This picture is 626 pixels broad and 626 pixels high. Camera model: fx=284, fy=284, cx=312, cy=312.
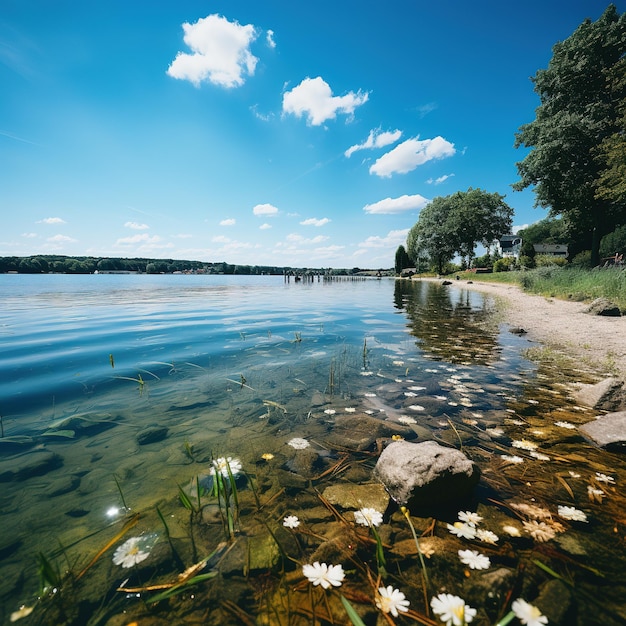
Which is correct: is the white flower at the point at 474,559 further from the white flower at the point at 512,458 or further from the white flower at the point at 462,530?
the white flower at the point at 512,458

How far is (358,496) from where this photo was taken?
3.04 metres

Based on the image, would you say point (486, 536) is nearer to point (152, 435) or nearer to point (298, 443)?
point (298, 443)

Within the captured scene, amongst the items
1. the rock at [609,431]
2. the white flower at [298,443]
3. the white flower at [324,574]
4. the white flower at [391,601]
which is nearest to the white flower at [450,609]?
the white flower at [391,601]

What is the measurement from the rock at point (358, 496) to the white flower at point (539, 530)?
123 centimetres

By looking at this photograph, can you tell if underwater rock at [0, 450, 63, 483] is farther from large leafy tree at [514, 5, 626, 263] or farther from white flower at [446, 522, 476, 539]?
large leafy tree at [514, 5, 626, 263]

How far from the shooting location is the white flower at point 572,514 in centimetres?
262

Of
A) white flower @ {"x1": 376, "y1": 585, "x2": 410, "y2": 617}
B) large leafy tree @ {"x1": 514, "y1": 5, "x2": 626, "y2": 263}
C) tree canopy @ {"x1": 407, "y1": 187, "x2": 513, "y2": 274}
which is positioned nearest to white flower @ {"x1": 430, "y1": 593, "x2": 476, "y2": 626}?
white flower @ {"x1": 376, "y1": 585, "x2": 410, "y2": 617}

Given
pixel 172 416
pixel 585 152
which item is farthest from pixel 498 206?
pixel 172 416

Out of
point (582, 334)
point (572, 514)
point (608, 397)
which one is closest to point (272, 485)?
point (572, 514)

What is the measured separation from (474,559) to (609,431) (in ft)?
10.5

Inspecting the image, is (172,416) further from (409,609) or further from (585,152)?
(585,152)

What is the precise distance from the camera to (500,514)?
8.98ft

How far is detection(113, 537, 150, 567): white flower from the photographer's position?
2.35 metres

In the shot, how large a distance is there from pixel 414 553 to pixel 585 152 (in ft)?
124
